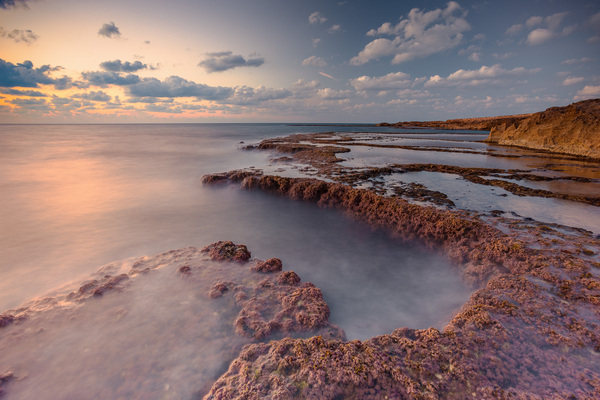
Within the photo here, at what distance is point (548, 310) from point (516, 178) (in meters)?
10.8

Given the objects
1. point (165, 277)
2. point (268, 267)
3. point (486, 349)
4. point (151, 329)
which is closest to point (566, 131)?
point (486, 349)

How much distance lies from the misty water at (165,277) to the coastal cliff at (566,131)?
23.5 metres

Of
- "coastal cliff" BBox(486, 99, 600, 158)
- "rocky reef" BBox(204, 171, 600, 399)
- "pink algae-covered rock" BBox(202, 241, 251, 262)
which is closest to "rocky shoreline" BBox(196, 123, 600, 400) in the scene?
"rocky reef" BBox(204, 171, 600, 399)

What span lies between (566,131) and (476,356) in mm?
28706

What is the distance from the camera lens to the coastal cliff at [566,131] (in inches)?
720

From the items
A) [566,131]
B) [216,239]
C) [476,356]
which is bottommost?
[216,239]

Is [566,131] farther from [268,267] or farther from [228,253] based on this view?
[228,253]

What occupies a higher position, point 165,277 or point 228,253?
point 228,253

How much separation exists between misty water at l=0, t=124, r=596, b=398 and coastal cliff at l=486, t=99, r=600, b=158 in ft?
77.0

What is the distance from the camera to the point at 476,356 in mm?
2701

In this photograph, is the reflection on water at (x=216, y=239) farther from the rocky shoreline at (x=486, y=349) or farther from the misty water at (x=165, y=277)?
the rocky shoreline at (x=486, y=349)

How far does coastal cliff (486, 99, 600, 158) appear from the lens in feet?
60.0

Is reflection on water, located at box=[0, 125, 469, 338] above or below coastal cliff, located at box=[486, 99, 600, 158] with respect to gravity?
below

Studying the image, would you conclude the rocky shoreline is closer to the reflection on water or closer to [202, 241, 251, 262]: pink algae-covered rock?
the reflection on water
